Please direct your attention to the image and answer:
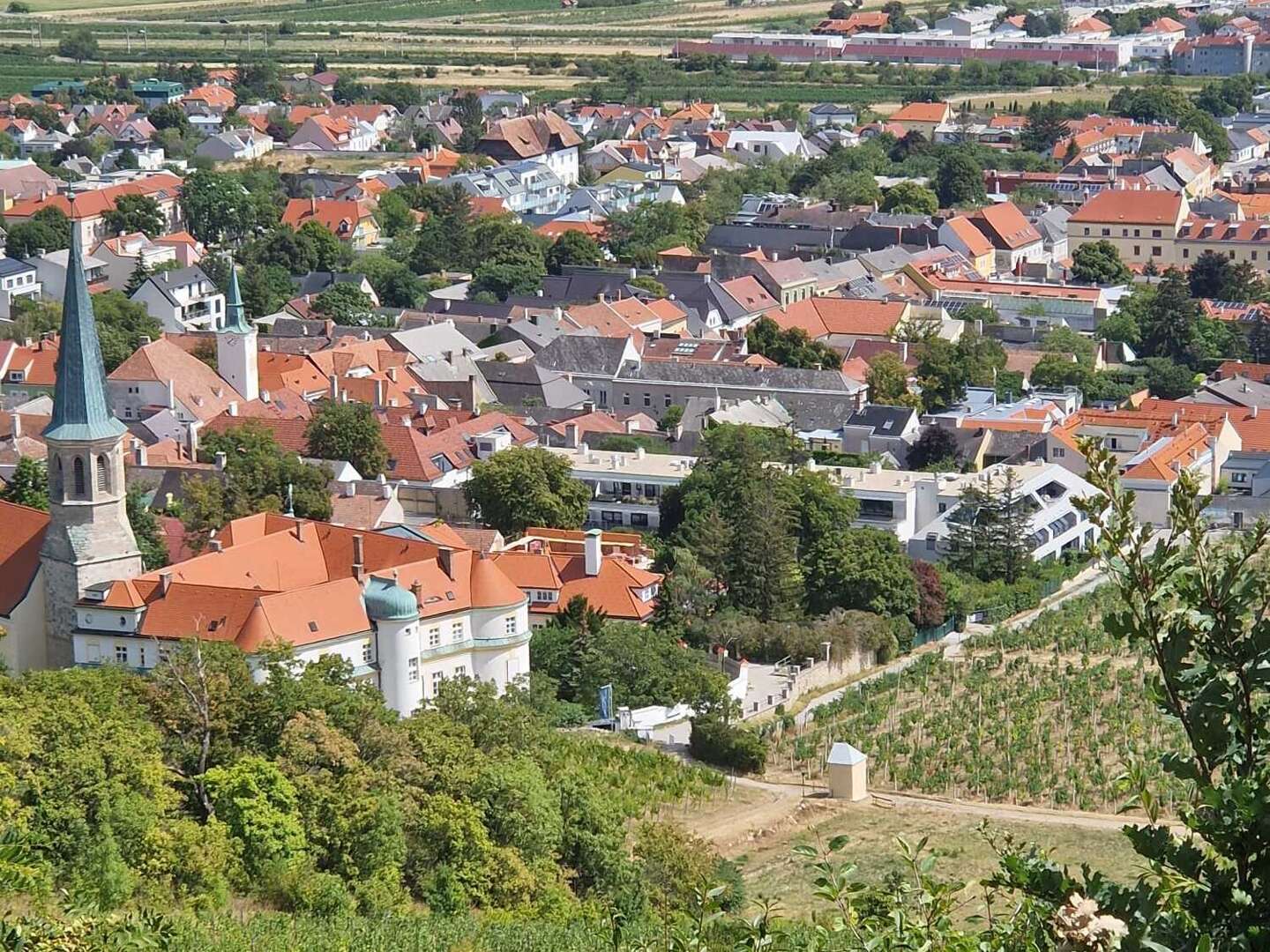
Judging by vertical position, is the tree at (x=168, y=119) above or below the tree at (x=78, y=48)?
below

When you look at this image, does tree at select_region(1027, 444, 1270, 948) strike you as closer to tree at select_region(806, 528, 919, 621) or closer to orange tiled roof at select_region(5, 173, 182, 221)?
tree at select_region(806, 528, 919, 621)

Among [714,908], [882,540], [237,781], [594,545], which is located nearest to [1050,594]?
[882,540]

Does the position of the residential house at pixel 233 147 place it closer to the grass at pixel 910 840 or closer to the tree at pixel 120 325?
the tree at pixel 120 325

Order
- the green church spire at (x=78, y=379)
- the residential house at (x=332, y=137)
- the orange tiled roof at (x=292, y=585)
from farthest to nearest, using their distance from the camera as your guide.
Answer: the residential house at (x=332, y=137), the green church spire at (x=78, y=379), the orange tiled roof at (x=292, y=585)

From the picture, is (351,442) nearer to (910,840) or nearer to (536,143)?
(910,840)

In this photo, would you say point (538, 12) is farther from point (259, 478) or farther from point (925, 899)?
point (925, 899)

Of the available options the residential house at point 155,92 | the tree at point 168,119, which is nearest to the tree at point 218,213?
the tree at point 168,119

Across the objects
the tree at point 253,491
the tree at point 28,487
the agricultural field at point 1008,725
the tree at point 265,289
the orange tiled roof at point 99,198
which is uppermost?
the tree at point 28,487

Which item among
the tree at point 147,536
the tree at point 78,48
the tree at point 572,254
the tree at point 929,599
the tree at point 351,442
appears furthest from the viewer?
the tree at point 78,48
